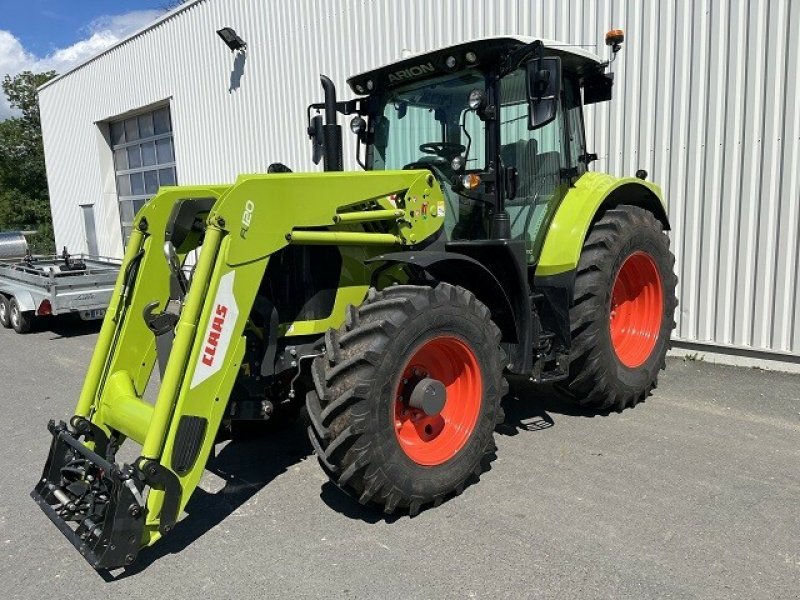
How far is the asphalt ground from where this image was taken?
281 centimetres

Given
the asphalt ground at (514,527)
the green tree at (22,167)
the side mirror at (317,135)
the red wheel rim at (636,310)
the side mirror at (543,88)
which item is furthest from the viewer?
the green tree at (22,167)

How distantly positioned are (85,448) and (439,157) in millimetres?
2647

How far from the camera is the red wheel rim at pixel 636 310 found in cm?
512

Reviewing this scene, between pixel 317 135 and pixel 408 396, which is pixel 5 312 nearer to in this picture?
pixel 317 135

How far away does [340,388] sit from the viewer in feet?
10.2

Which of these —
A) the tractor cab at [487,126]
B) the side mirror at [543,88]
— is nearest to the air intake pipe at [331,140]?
the tractor cab at [487,126]

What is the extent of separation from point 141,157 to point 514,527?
47.4 feet

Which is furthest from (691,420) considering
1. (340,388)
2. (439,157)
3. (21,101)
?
(21,101)

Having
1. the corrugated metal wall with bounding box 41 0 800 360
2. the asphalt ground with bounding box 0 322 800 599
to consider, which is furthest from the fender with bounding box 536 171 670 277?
the corrugated metal wall with bounding box 41 0 800 360

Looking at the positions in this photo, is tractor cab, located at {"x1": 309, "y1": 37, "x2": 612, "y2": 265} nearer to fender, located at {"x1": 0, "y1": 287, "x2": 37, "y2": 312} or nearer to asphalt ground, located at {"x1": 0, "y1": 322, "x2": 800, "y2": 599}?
asphalt ground, located at {"x1": 0, "y1": 322, "x2": 800, "y2": 599}

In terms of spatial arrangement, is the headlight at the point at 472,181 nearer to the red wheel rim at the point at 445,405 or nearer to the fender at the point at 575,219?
the fender at the point at 575,219

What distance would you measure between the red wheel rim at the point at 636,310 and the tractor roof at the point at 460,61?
154cm

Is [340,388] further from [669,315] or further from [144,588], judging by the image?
[669,315]

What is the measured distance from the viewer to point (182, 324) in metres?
2.98
